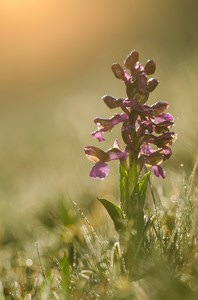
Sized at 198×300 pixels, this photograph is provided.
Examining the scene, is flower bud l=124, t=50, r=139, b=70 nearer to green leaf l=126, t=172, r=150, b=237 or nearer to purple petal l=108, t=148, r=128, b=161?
purple petal l=108, t=148, r=128, b=161

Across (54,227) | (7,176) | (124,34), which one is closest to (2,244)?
(54,227)

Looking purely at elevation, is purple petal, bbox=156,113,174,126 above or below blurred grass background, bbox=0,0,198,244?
below

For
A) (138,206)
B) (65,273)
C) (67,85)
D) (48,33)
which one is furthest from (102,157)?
(48,33)

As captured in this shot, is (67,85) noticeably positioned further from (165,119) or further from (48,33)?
(165,119)

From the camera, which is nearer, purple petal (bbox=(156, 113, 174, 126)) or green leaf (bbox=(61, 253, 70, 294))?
green leaf (bbox=(61, 253, 70, 294))

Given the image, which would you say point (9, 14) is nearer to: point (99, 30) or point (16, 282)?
point (99, 30)

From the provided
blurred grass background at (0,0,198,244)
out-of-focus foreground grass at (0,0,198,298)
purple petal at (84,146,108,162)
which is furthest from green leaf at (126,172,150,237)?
blurred grass background at (0,0,198,244)

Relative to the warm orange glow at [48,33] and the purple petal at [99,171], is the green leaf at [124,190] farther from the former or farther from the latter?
the warm orange glow at [48,33]
